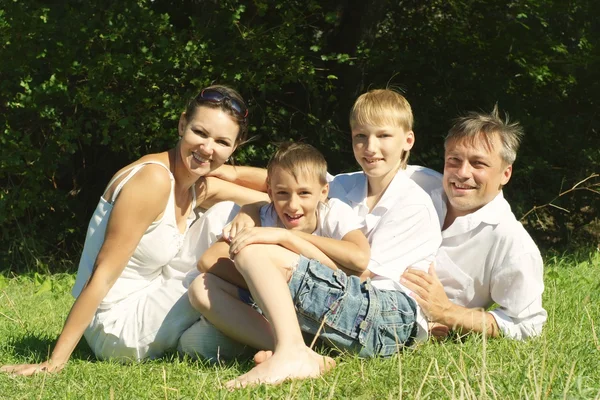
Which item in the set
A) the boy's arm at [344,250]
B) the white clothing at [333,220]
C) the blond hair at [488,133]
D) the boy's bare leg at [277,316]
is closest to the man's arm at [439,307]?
the boy's arm at [344,250]

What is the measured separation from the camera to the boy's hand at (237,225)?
13.7 feet

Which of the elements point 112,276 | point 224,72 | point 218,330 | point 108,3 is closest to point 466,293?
point 218,330

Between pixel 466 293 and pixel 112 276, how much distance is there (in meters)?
1.72

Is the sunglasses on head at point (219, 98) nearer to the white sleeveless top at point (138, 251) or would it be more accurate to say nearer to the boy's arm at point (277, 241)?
the white sleeveless top at point (138, 251)

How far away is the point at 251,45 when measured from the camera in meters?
8.00

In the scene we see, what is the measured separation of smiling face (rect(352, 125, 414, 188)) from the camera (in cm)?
432

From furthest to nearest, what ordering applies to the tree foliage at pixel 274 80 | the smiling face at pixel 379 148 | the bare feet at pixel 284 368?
the tree foliage at pixel 274 80
the smiling face at pixel 379 148
the bare feet at pixel 284 368

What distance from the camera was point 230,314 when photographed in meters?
4.10

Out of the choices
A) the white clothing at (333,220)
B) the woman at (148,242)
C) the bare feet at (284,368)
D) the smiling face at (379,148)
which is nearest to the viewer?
the bare feet at (284,368)

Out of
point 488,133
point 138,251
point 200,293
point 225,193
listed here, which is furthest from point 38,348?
point 488,133

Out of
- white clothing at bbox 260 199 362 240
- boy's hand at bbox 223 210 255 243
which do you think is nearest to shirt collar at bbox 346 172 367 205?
white clothing at bbox 260 199 362 240

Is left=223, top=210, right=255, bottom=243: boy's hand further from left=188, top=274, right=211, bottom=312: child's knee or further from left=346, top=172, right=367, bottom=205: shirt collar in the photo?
left=346, top=172, right=367, bottom=205: shirt collar

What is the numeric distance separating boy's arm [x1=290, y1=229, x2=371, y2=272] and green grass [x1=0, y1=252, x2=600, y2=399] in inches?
17.0

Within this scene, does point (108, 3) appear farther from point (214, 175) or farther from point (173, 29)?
point (214, 175)
